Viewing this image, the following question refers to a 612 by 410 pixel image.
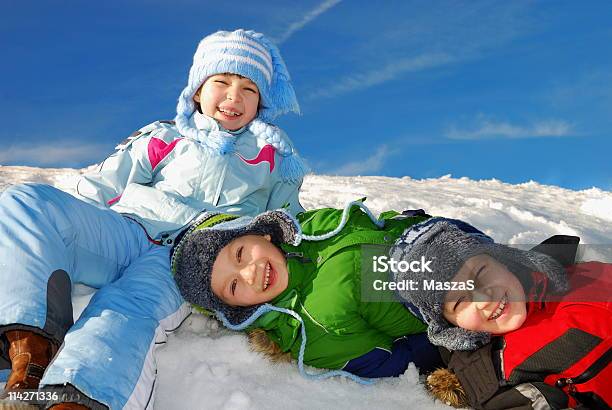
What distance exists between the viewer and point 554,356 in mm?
1818

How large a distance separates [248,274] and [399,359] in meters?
0.68

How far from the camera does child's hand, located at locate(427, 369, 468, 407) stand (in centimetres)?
202

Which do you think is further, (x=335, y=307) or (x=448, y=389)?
(x=335, y=307)

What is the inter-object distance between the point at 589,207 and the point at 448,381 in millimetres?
4717

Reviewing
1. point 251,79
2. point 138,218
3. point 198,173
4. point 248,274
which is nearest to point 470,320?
point 248,274

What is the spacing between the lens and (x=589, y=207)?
5.99 meters

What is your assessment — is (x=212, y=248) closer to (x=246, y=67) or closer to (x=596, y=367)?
(x=596, y=367)

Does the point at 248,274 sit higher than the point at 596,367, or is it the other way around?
the point at 248,274

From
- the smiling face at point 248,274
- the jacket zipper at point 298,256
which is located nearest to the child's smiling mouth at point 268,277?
the smiling face at point 248,274

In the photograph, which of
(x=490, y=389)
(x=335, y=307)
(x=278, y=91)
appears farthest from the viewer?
(x=278, y=91)

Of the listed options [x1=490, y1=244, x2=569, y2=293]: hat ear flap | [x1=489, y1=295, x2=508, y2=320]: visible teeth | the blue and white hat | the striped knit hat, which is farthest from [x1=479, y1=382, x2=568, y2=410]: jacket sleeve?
the blue and white hat

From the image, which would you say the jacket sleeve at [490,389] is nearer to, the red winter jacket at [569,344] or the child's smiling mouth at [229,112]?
the red winter jacket at [569,344]

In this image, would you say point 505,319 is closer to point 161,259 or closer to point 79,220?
point 161,259

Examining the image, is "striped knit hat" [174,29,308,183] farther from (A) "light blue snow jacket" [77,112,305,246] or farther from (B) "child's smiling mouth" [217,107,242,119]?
(B) "child's smiling mouth" [217,107,242,119]
